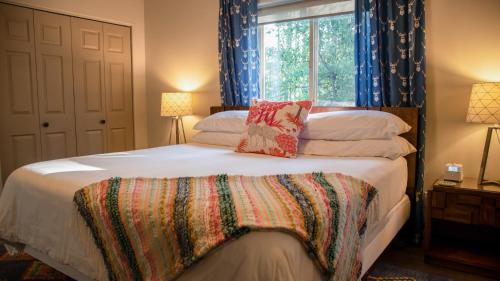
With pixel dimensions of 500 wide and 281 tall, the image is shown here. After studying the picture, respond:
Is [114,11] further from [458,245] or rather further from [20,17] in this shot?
[458,245]

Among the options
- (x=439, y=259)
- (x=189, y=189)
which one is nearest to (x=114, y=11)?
(x=189, y=189)

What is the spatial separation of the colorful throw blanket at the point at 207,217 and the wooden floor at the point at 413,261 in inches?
36.9

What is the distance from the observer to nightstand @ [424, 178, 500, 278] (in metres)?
2.10

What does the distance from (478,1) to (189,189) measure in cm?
229

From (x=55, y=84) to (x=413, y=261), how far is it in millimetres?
3484

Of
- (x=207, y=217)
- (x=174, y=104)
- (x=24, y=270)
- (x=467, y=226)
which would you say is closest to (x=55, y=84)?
(x=174, y=104)

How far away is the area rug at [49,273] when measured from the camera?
83.1 inches

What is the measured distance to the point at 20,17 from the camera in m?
3.25

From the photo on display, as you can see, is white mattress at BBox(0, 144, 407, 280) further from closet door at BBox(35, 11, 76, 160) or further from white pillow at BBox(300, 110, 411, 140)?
closet door at BBox(35, 11, 76, 160)

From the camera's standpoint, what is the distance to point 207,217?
123 centimetres

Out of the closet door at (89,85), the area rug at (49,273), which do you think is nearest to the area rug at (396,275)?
the area rug at (49,273)

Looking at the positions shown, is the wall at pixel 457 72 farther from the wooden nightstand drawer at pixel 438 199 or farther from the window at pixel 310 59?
the window at pixel 310 59

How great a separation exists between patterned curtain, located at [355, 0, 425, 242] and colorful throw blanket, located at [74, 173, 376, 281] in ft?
4.02

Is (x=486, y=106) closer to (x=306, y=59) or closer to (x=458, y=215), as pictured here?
(x=458, y=215)
